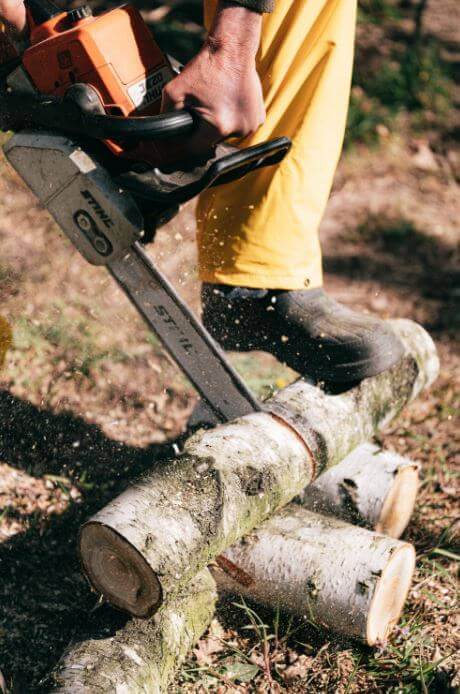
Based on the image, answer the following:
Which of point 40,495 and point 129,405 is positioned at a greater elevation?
point 40,495

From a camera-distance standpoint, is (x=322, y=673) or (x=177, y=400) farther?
(x=177, y=400)

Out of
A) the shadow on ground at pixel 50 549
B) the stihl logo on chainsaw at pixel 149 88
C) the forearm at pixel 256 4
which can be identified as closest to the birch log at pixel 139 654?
the shadow on ground at pixel 50 549

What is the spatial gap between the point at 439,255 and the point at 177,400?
6.63 feet

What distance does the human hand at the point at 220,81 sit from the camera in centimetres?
194

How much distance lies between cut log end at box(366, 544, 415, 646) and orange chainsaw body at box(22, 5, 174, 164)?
4.19 feet

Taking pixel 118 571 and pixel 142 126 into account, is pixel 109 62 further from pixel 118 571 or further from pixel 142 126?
pixel 118 571

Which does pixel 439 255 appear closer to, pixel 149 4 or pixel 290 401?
pixel 290 401

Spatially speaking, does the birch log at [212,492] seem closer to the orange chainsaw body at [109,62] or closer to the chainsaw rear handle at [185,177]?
the chainsaw rear handle at [185,177]

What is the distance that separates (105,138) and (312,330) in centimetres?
92

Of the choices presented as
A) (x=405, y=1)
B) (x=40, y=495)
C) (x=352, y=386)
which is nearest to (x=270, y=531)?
(x=352, y=386)

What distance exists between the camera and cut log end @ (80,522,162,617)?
1708 mm

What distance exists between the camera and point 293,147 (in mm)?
2398

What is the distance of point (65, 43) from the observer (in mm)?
1975

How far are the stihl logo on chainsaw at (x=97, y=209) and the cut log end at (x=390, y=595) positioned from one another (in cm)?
119
